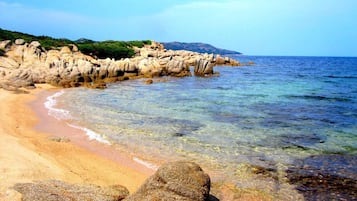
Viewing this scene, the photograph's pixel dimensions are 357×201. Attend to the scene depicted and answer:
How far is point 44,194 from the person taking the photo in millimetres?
7156

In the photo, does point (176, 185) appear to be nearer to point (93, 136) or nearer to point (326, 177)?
point (326, 177)

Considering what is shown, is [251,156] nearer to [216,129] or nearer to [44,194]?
[216,129]

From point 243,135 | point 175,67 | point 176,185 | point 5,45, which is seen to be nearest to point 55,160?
point 176,185

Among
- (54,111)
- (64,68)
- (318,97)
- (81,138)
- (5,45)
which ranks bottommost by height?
(54,111)

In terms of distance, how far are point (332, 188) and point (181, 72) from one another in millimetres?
40029

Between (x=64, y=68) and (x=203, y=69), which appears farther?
(x=203, y=69)

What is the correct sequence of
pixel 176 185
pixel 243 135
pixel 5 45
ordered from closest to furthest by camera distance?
pixel 176 185 → pixel 243 135 → pixel 5 45

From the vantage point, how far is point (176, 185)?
7289 millimetres

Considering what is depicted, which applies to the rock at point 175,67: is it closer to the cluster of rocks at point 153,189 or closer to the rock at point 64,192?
the rock at point 64,192

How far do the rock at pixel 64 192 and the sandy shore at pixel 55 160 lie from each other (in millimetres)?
263

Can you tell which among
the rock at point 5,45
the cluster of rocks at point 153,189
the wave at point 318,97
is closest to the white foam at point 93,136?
the cluster of rocks at point 153,189

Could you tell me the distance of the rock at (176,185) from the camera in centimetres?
708

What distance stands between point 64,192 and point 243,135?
30.9ft

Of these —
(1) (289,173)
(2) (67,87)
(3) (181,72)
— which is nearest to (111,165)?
(1) (289,173)
